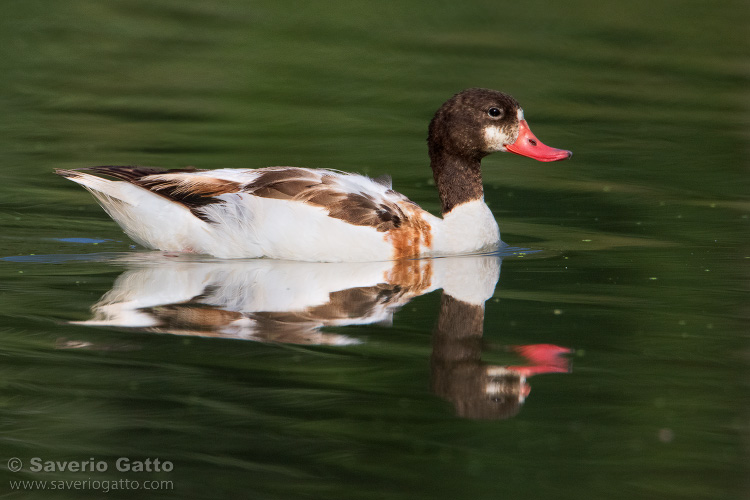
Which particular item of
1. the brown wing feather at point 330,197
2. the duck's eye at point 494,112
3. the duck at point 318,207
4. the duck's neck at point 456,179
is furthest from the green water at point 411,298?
the duck's eye at point 494,112

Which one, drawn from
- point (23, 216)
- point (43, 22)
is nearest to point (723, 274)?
point (23, 216)

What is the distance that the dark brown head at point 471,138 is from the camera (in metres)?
10.7

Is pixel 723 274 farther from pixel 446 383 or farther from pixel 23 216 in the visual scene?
pixel 23 216

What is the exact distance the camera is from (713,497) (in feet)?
17.7

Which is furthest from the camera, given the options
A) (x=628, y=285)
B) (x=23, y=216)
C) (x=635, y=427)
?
(x=23, y=216)

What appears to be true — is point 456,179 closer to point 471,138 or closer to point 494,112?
point 471,138

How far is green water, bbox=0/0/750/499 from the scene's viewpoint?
5.77 m

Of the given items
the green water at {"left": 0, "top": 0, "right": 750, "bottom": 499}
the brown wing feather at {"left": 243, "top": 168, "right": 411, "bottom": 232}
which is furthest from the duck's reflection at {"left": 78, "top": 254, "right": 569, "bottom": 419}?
the brown wing feather at {"left": 243, "top": 168, "right": 411, "bottom": 232}

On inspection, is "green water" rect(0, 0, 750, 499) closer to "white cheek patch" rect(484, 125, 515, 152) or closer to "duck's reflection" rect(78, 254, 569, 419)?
"duck's reflection" rect(78, 254, 569, 419)

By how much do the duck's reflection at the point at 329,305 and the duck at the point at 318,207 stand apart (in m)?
0.18

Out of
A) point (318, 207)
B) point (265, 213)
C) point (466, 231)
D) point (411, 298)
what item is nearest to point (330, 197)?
point (318, 207)

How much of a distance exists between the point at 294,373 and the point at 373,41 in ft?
50.7

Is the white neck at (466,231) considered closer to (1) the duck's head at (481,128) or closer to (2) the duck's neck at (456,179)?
(2) the duck's neck at (456,179)

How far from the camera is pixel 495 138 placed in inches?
426
